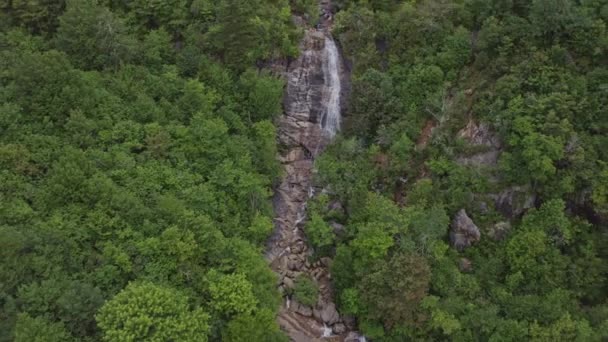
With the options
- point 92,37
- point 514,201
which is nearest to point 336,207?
point 514,201

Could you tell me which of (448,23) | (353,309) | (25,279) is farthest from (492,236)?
(25,279)

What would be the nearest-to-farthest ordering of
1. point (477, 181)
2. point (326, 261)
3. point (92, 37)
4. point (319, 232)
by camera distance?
point (477, 181), point (319, 232), point (326, 261), point (92, 37)

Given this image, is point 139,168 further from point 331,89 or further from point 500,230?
point 500,230

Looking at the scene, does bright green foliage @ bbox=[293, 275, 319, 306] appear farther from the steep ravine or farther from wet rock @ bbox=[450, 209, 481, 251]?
wet rock @ bbox=[450, 209, 481, 251]

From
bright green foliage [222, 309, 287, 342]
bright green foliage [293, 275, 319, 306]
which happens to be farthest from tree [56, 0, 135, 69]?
bright green foliage [222, 309, 287, 342]

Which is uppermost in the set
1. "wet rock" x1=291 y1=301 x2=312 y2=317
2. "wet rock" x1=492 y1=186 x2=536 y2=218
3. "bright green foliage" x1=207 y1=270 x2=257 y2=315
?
"wet rock" x1=492 y1=186 x2=536 y2=218

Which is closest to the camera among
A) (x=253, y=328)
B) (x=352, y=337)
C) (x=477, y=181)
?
(x=253, y=328)
